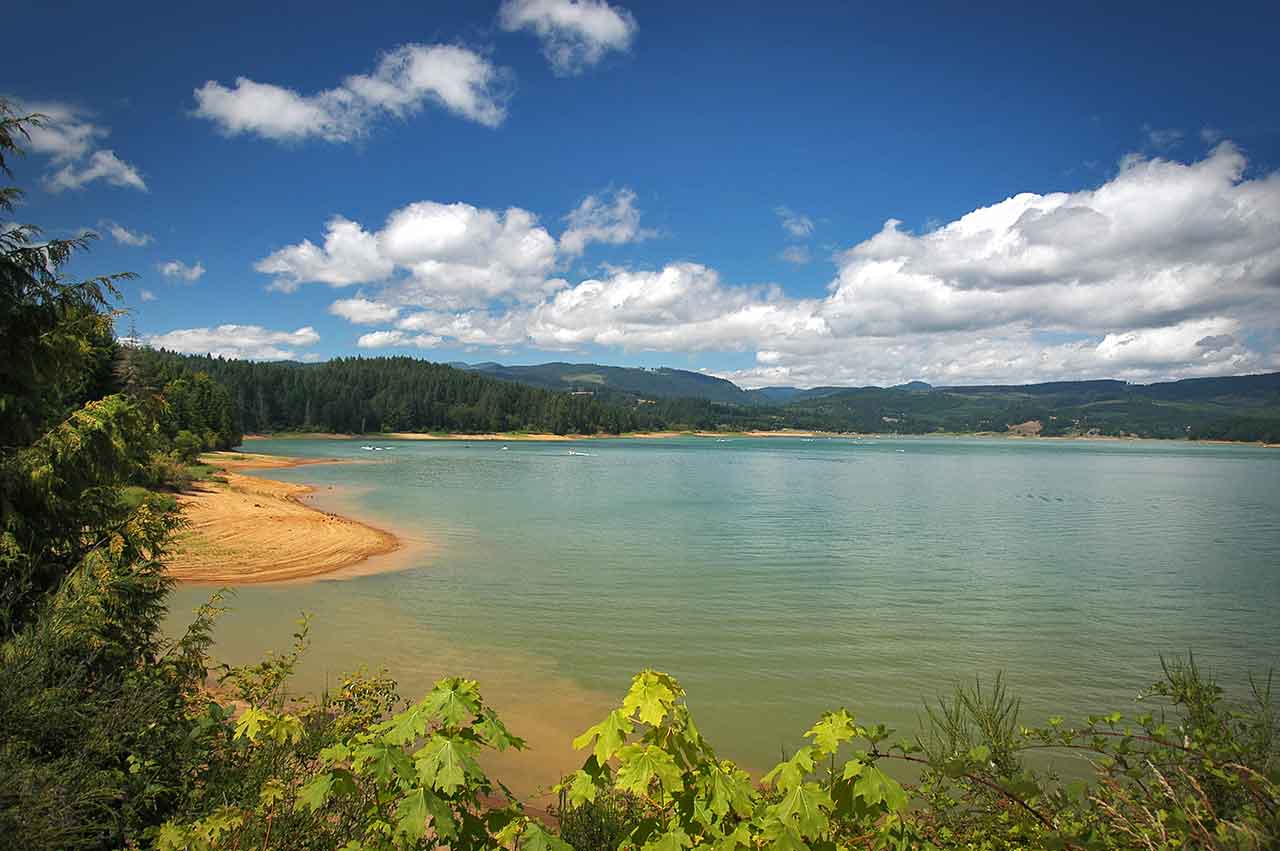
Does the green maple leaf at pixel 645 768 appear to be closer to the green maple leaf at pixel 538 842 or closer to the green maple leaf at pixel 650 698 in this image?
the green maple leaf at pixel 650 698

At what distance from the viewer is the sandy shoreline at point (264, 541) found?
18781mm

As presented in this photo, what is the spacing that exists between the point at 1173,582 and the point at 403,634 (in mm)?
22412

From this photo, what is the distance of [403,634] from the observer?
1370 centimetres

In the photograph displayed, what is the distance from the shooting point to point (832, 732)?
123 inches

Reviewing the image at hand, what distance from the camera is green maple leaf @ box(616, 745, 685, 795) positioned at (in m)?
2.64

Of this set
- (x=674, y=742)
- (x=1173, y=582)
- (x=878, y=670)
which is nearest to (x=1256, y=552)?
(x=1173, y=582)

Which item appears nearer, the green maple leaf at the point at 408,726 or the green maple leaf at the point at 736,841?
the green maple leaf at the point at 736,841

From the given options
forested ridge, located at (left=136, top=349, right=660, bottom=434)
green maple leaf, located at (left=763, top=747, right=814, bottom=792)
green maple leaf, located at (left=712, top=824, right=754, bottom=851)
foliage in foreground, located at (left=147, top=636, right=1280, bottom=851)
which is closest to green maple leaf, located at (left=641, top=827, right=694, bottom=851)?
foliage in foreground, located at (left=147, top=636, right=1280, bottom=851)

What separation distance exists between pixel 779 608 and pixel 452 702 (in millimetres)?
14404

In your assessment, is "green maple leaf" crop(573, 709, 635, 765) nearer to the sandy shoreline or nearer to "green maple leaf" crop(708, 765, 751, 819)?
"green maple leaf" crop(708, 765, 751, 819)

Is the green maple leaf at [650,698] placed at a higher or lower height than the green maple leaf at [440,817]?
higher

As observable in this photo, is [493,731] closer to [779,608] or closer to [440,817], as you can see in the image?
[440,817]

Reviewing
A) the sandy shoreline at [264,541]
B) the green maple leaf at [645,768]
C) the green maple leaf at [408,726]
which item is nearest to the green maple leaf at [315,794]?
the green maple leaf at [408,726]

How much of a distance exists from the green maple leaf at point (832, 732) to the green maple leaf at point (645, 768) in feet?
2.23
